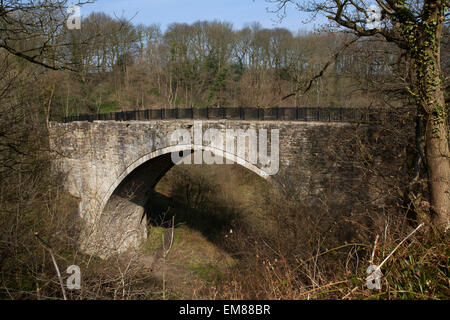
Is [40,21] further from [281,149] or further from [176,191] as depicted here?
[176,191]

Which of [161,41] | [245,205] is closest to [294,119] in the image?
[245,205]

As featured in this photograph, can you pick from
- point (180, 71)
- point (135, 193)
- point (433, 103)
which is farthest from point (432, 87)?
point (180, 71)

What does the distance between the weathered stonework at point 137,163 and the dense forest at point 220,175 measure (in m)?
0.41

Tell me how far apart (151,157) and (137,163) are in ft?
2.61

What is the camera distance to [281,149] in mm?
8281

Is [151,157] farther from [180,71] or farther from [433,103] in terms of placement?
[180,71]

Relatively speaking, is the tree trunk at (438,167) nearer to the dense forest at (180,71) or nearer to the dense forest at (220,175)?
the dense forest at (220,175)

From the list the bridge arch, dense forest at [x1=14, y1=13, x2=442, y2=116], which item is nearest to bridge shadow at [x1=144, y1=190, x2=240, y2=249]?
the bridge arch


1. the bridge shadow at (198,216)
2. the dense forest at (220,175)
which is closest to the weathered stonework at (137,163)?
the dense forest at (220,175)

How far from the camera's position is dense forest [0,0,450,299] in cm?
354

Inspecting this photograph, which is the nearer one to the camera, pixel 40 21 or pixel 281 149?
pixel 40 21

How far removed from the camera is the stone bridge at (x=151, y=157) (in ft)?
25.0
